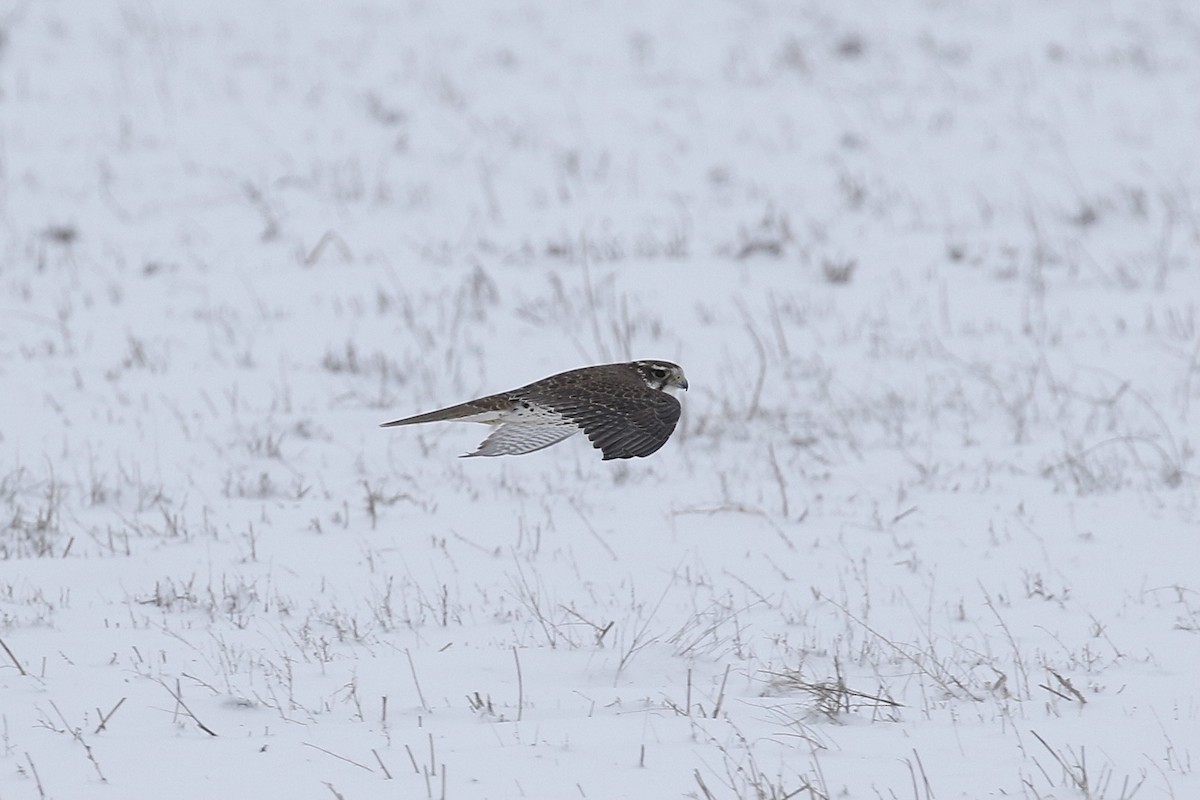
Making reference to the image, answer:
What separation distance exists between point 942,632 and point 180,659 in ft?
9.07

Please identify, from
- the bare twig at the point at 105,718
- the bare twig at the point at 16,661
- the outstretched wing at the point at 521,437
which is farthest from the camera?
the outstretched wing at the point at 521,437

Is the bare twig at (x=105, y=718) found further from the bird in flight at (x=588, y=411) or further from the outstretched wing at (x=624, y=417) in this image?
the outstretched wing at (x=624, y=417)

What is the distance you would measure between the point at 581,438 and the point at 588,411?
2.35 m

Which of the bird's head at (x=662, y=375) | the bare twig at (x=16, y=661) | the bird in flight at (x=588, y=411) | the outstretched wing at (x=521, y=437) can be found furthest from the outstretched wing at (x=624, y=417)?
the bare twig at (x=16, y=661)

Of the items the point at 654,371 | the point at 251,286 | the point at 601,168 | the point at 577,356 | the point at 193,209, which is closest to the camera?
the point at 654,371

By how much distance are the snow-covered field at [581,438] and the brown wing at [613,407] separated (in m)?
0.67

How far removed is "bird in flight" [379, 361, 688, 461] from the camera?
534 centimetres

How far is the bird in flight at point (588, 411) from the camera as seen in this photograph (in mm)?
5336

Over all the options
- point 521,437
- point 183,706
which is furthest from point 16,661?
point 521,437

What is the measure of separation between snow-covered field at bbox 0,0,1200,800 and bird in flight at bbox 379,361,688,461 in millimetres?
602

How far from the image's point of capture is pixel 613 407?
5508 millimetres

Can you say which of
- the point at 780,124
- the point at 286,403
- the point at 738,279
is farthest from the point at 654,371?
the point at 780,124

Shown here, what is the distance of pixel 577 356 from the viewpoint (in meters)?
9.05

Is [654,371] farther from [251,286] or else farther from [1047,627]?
[251,286]
